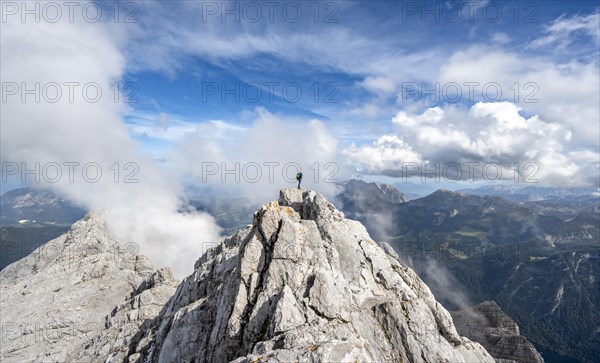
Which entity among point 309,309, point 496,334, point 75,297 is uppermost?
point 309,309

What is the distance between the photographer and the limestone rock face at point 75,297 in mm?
78169

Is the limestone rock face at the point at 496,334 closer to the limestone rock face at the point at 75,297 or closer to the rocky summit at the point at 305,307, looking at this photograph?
the rocky summit at the point at 305,307

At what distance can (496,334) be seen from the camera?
8125cm

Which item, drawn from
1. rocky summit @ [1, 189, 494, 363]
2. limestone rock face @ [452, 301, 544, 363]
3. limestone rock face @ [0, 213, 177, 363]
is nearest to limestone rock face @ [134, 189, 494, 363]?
rocky summit @ [1, 189, 494, 363]

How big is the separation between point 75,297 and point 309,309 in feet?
372

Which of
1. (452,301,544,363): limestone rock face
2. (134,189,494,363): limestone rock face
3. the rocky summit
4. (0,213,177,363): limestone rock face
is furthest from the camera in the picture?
(0,213,177,363): limestone rock face

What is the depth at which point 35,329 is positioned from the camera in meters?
89.2

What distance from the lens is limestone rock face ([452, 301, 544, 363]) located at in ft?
247

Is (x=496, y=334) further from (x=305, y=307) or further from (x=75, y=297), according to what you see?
(x=75, y=297)

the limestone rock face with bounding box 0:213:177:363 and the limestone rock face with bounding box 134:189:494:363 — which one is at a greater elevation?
the limestone rock face with bounding box 134:189:494:363

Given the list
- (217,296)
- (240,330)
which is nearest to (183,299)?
(217,296)

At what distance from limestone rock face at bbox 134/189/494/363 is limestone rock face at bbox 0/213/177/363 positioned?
41.0 m

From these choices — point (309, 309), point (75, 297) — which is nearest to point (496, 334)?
point (309, 309)

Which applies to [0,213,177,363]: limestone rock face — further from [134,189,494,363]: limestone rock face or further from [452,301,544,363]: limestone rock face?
[452,301,544,363]: limestone rock face
